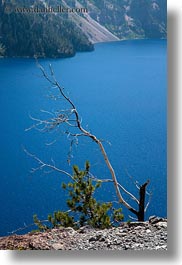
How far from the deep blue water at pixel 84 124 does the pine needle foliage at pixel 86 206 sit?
67 millimetres

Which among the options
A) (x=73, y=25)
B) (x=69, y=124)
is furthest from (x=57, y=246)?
(x=73, y=25)

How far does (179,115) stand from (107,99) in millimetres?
682

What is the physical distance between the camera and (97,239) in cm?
Answer: 469

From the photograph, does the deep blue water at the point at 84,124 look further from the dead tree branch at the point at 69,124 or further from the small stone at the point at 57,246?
the small stone at the point at 57,246

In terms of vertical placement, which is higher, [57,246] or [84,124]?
[84,124]

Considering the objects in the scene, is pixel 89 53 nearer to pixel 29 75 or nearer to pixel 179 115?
pixel 29 75

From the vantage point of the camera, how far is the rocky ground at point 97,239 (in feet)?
15.1

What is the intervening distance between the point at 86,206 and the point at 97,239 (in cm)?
34

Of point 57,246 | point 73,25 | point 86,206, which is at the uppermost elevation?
point 73,25

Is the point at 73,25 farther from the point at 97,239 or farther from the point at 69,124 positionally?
the point at 97,239

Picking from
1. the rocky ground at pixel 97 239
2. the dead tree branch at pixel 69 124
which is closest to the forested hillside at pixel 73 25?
the dead tree branch at pixel 69 124

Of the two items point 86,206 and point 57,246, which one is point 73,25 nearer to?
point 86,206

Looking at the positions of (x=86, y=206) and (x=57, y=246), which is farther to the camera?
(x=86, y=206)

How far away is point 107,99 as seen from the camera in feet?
16.4
